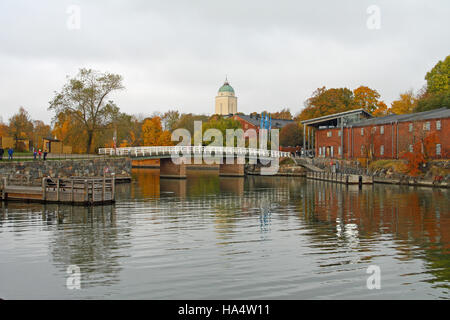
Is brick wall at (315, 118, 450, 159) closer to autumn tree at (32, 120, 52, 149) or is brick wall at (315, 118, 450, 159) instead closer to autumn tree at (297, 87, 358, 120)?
autumn tree at (297, 87, 358, 120)

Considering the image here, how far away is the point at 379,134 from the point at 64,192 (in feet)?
166

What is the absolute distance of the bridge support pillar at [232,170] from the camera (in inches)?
3081

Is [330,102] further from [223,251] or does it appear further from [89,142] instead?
[223,251]

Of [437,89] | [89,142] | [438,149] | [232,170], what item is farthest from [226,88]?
[438,149]

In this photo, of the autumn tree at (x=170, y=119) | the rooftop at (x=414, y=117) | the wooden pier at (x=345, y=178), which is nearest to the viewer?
the wooden pier at (x=345, y=178)

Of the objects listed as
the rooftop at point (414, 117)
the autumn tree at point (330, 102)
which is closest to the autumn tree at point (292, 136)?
the autumn tree at point (330, 102)

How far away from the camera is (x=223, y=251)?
18.2 m

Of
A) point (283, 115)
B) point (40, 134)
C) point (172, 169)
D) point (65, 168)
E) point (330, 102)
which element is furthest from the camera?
point (283, 115)

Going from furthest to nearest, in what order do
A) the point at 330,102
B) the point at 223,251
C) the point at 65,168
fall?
the point at 330,102 → the point at 65,168 → the point at 223,251

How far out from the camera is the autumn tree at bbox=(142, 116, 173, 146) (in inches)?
4156

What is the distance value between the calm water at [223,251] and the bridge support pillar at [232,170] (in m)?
45.3

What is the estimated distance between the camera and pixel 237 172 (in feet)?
257

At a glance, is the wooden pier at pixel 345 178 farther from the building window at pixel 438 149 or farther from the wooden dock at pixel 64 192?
the wooden dock at pixel 64 192

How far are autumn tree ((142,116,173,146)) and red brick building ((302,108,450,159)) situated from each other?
3763cm
